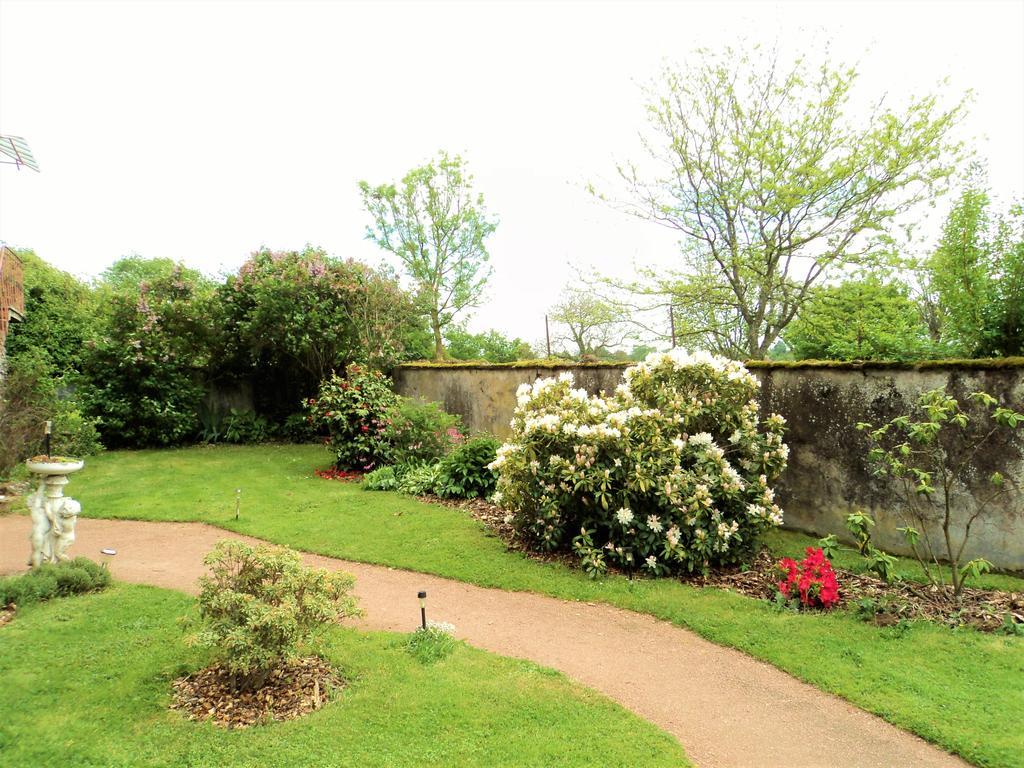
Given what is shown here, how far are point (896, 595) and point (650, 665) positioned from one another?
231 centimetres

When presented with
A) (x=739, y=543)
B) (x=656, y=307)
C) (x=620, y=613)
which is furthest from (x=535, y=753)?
(x=656, y=307)

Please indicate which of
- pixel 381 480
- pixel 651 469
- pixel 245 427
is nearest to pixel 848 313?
pixel 651 469

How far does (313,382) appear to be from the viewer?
46.1 ft

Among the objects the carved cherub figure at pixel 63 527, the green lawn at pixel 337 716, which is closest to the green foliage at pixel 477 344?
the carved cherub figure at pixel 63 527

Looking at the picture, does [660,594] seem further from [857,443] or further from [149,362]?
[149,362]

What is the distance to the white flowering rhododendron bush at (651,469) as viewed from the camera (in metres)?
5.36

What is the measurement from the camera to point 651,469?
5383 mm

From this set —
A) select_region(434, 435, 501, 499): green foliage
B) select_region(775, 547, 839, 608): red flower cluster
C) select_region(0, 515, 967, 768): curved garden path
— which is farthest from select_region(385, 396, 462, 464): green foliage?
select_region(775, 547, 839, 608): red flower cluster

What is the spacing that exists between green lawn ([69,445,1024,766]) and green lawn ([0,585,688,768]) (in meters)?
1.39

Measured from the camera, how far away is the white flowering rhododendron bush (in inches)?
211

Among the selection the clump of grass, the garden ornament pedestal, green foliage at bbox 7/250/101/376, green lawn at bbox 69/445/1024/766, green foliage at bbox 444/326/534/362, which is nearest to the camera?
green lawn at bbox 69/445/1024/766

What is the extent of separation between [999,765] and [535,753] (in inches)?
85.7

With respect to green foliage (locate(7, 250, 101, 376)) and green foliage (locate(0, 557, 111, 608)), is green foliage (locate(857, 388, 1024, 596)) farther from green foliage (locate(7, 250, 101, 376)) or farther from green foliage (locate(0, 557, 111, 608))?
green foliage (locate(7, 250, 101, 376))

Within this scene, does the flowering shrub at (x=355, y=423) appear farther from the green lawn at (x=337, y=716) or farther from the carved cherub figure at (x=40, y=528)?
the green lawn at (x=337, y=716)
